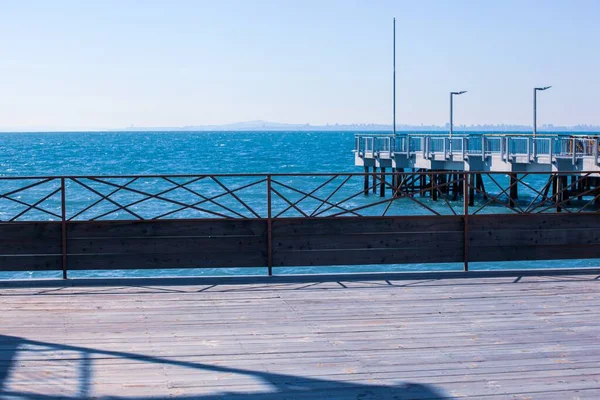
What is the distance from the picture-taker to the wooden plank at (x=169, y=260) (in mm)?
8703

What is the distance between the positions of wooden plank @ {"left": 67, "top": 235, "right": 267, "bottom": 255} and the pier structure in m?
13.9

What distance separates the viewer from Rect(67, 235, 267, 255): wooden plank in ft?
28.5

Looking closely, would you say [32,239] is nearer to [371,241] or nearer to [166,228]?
[166,228]

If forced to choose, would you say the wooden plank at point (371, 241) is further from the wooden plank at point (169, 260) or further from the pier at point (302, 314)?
the wooden plank at point (169, 260)

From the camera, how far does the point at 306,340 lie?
19.3ft

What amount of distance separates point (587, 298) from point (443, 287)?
132 centimetres

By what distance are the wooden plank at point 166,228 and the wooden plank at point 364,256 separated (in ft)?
1.34

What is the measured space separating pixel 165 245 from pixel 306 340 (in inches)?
129

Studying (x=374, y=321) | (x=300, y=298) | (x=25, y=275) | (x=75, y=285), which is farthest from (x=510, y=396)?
(x=25, y=275)

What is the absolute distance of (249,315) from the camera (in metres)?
6.75

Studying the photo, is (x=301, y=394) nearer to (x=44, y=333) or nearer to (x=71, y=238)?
(x=44, y=333)

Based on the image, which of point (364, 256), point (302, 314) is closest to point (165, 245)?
point (364, 256)

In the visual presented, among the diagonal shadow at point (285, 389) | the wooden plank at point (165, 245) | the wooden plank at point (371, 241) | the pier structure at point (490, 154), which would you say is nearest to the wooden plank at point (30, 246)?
the wooden plank at point (165, 245)

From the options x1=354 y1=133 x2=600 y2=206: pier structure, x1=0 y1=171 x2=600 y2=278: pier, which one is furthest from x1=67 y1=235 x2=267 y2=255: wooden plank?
x1=354 y1=133 x2=600 y2=206: pier structure
